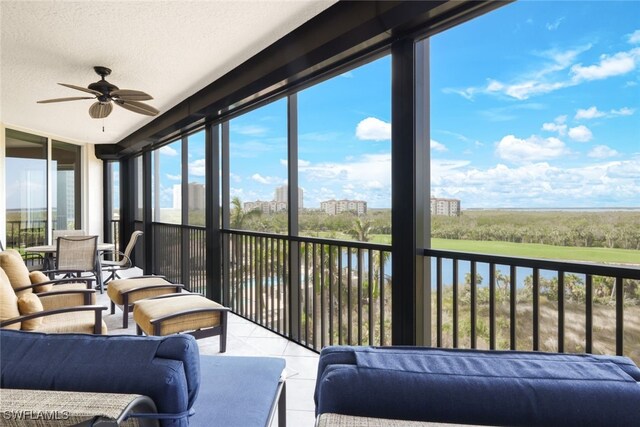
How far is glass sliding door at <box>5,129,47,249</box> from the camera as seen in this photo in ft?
20.6

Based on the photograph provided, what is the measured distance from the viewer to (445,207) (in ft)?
7.82

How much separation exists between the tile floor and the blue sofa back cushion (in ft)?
4.86

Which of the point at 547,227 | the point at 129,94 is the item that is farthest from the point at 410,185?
the point at 129,94

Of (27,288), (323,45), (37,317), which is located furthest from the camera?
(27,288)

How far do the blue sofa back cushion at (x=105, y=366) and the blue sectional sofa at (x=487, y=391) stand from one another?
1.11ft

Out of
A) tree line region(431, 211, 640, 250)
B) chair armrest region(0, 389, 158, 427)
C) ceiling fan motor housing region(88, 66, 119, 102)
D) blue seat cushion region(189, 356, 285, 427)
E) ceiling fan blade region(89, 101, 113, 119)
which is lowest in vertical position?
blue seat cushion region(189, 356, 285, 427)

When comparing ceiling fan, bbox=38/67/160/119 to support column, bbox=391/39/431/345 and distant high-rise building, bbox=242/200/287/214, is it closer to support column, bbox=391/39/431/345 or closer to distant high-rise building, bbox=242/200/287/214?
distant high-rise building, bbox=242/200/287/214

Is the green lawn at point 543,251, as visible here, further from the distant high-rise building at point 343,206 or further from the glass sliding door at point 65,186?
the glass sliding door at point 65,186

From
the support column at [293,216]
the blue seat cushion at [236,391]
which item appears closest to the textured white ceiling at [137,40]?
the support column at [293,216]

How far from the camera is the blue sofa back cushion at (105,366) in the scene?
0.78 metres

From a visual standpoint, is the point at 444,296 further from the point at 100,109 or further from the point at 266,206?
the point at 100,109

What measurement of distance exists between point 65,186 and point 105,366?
8483mm

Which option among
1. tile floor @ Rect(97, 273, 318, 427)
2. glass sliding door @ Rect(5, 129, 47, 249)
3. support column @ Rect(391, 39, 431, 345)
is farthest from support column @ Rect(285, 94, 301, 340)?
glass sliding door @ Rect(5, 129, 47, 249)

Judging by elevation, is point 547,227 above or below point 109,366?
above
